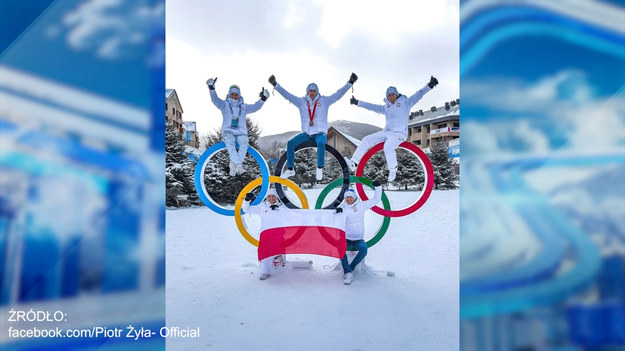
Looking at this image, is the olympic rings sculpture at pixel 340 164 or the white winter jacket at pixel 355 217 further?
the olympic rings sculpture at pixel 340 164

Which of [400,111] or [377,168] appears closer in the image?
[400,111]

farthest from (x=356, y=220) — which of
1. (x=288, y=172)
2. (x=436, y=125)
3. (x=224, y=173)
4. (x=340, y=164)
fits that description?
(x=436, y=125)

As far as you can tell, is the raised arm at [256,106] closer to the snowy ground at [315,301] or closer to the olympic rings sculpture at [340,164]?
the olympic rings sculpture at [340,164]

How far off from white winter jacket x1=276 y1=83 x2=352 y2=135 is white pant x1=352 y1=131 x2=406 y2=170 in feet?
2.38

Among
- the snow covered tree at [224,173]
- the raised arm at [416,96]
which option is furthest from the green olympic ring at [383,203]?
the snow covered tree at [224,173]

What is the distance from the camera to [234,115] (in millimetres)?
5477

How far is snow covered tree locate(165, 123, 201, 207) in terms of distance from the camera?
40.1ft

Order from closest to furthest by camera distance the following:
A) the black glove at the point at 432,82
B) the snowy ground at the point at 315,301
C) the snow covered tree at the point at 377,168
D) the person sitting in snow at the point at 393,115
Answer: the snowy ground at the point at 315,301
the black glove at the point at 432,82
the person sitting in snow at the point at 393,115
the snow covered tree at the point at 377,168

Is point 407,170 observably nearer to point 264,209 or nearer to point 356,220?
point 356,220

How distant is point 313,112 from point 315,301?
294cm

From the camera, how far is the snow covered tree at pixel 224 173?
12.6 metres

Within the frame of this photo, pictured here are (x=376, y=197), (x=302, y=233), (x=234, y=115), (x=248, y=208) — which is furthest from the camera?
(x=234, y=115)

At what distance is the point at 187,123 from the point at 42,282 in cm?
2279

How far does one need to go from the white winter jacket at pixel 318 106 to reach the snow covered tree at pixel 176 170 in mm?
8269
